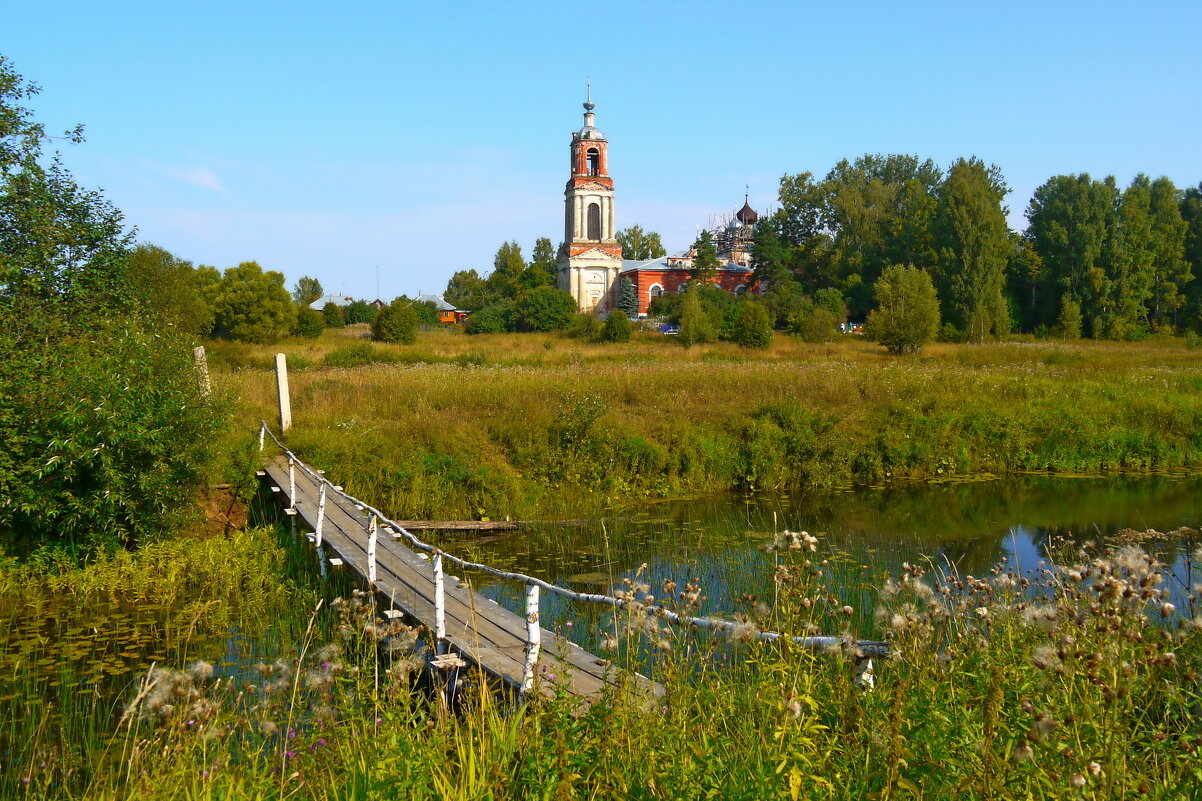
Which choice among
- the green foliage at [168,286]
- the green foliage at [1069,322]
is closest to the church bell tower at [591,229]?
the green foliage at [1069,322]

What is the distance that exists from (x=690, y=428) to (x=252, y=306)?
36.0 metres

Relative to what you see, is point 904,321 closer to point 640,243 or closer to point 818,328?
point 818,328

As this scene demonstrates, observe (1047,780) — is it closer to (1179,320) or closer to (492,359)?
(492,359)

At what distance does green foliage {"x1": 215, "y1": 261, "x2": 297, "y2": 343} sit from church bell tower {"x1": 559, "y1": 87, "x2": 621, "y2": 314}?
97.3ft

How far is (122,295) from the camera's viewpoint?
547 inches

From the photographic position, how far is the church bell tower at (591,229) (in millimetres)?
73062

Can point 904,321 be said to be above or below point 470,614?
above

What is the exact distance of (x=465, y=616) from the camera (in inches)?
241

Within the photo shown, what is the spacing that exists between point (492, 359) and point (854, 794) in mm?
26909

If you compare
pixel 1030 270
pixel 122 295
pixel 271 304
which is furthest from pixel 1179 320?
pixel 122 295

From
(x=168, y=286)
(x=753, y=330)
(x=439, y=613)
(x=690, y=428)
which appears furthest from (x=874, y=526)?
(x=753, y=330)

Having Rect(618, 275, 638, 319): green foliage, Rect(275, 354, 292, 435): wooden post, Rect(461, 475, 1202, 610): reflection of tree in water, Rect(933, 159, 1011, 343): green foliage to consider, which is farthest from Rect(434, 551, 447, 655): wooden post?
Rect(618, 275, 638, 319): green foliage

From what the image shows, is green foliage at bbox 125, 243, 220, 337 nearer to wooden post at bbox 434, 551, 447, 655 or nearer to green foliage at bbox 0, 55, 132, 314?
green foliage at bbox 0, 55, 132, 314

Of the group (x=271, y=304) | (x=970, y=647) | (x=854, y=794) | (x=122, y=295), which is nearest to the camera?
(x=854, y=794)
